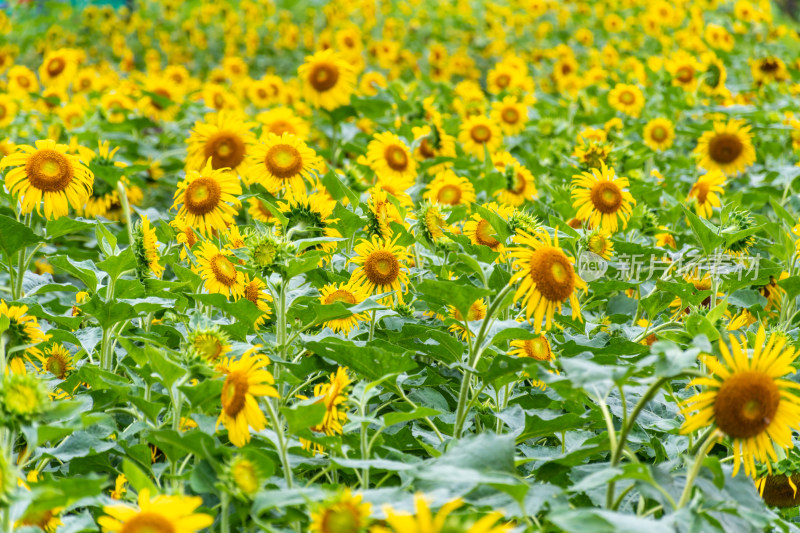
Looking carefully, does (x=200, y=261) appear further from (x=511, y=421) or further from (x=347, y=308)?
(x=511, y=421)

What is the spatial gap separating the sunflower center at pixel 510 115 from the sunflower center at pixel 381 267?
2.87m

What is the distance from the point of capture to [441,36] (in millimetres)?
8945

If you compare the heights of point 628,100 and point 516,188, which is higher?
point 628,100

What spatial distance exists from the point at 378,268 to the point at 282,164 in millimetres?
806

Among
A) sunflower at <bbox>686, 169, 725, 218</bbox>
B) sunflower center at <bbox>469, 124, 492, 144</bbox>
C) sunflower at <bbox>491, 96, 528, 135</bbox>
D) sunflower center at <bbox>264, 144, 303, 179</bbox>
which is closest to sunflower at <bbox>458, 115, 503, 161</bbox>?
sunflower center at <bbox>469, 124, 492, 144</bbox>

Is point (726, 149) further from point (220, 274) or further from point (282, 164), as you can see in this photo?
point (220, 274)

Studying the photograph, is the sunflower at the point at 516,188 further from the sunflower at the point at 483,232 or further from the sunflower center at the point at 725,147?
the sunflower center at the point at 725,147

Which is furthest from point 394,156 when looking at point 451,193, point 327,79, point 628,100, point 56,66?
point 56,66

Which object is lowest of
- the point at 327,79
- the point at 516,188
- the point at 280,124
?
the point at 516,188

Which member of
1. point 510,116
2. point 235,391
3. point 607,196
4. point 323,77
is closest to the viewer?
point 235,391

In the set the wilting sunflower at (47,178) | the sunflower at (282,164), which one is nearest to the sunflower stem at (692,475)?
the sunflower at (282,164)

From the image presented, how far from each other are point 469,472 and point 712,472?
0.50m

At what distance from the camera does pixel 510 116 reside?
500 cm

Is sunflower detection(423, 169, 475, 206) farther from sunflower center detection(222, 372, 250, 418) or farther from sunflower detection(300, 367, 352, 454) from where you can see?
sunflower center detection(222, 372, 250, 418)
